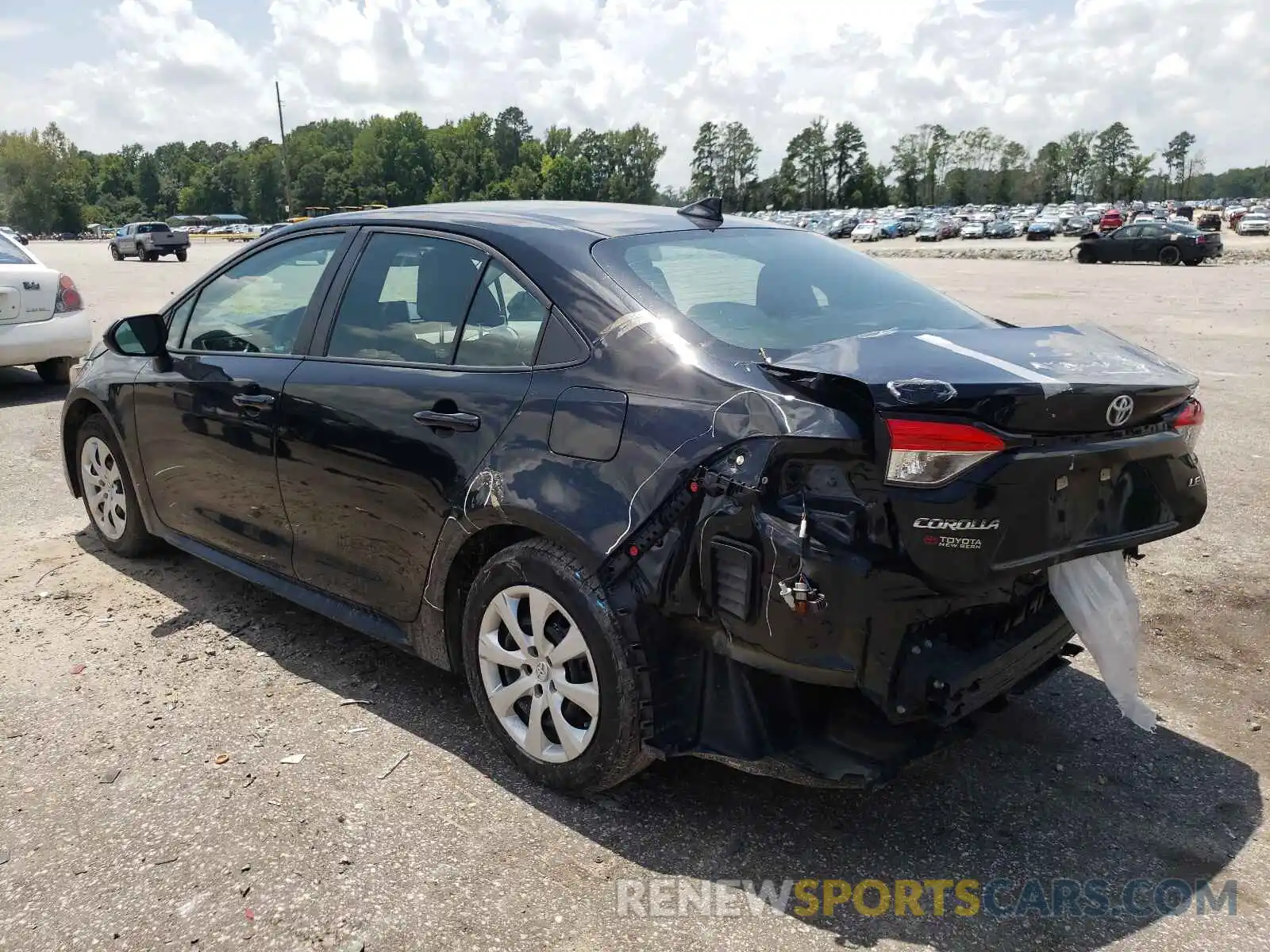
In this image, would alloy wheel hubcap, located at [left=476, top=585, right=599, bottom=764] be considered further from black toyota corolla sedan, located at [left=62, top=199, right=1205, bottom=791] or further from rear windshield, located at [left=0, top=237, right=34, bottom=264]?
rear windshield, located at [left=0, top=237, right=34, bottom=264]

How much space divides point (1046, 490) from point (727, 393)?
804 mm

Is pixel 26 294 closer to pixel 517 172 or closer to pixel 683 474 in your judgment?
pixel 683 474

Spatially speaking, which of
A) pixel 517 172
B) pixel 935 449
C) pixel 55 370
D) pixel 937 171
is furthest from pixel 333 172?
pixel 935 449

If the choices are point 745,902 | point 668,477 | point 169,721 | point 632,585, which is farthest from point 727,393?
point 169,721

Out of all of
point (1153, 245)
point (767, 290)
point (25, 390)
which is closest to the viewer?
point (767, 290)

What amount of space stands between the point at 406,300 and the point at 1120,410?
228cm

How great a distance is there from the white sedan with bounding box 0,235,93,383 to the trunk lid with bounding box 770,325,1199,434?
27.7 feet

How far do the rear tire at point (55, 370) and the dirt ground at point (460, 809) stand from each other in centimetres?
618

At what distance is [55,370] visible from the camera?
984 centimetres

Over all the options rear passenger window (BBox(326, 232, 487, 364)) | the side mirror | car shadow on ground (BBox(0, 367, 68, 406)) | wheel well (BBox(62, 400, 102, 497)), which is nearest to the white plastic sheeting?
rear passenger window (BBox(326, 232, 487, 364))

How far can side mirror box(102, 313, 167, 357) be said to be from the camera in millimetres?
4250

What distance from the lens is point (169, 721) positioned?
349cm

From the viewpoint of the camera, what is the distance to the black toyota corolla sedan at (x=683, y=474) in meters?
2.38

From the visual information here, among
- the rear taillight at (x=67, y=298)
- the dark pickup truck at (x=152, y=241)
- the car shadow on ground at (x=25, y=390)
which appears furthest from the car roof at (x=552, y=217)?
the dark pickup truck at (x=152, y=241)
